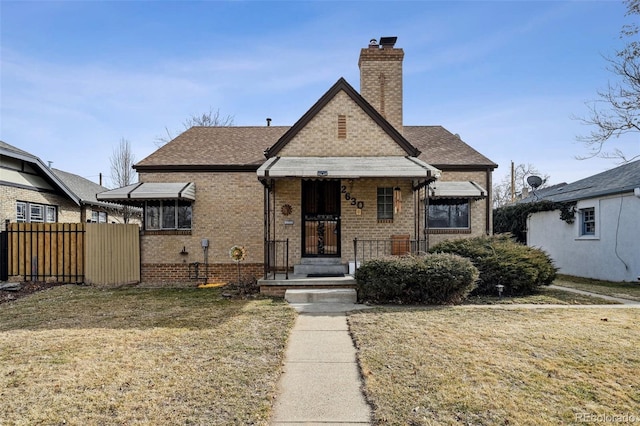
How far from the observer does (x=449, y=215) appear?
41.7ft

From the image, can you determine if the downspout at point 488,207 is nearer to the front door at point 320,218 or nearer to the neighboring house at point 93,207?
the front door at point 320,218

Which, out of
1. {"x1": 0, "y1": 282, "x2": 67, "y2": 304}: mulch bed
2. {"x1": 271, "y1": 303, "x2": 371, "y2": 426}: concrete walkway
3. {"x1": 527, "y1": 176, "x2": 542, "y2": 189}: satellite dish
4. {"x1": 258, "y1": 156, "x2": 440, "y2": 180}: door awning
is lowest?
{"x1": 0, "y1": 282, "x2": 67, "y2": 304}: mulch bed

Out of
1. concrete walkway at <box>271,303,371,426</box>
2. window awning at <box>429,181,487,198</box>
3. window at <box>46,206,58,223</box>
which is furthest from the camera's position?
window at <box>46,206,58,223</box>

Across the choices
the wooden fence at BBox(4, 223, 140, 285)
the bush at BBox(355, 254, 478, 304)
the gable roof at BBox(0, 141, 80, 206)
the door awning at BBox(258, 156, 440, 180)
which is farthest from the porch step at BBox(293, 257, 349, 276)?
the gable roof at BBox(0, 141, 80, 206)

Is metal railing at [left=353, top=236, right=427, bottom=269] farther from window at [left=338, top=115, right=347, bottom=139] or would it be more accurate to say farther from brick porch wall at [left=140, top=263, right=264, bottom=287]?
brick porch wall at [left=140, top=263, right=264, bottom=287]

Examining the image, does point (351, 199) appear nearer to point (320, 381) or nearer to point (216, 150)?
point (216, 150)

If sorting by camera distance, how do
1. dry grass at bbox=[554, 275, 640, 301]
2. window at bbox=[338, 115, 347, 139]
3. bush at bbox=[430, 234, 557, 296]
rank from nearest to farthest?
1. bush at bbox=[430, 234, 557, 296]
2. dry grass at bbox=[554, 275, 640, 301]
3. window at bbox=[338, 115, 347, 139]

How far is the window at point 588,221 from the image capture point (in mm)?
14886

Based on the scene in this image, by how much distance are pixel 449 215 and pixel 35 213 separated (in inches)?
662

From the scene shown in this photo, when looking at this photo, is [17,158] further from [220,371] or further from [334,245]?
[220,371]

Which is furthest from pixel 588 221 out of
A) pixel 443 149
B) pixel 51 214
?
pixel 51 214

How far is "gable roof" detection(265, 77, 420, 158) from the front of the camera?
11297 mm

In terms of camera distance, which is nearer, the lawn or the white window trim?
the lawn

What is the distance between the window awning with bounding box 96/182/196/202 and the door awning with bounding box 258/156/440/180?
3280 millimetres
